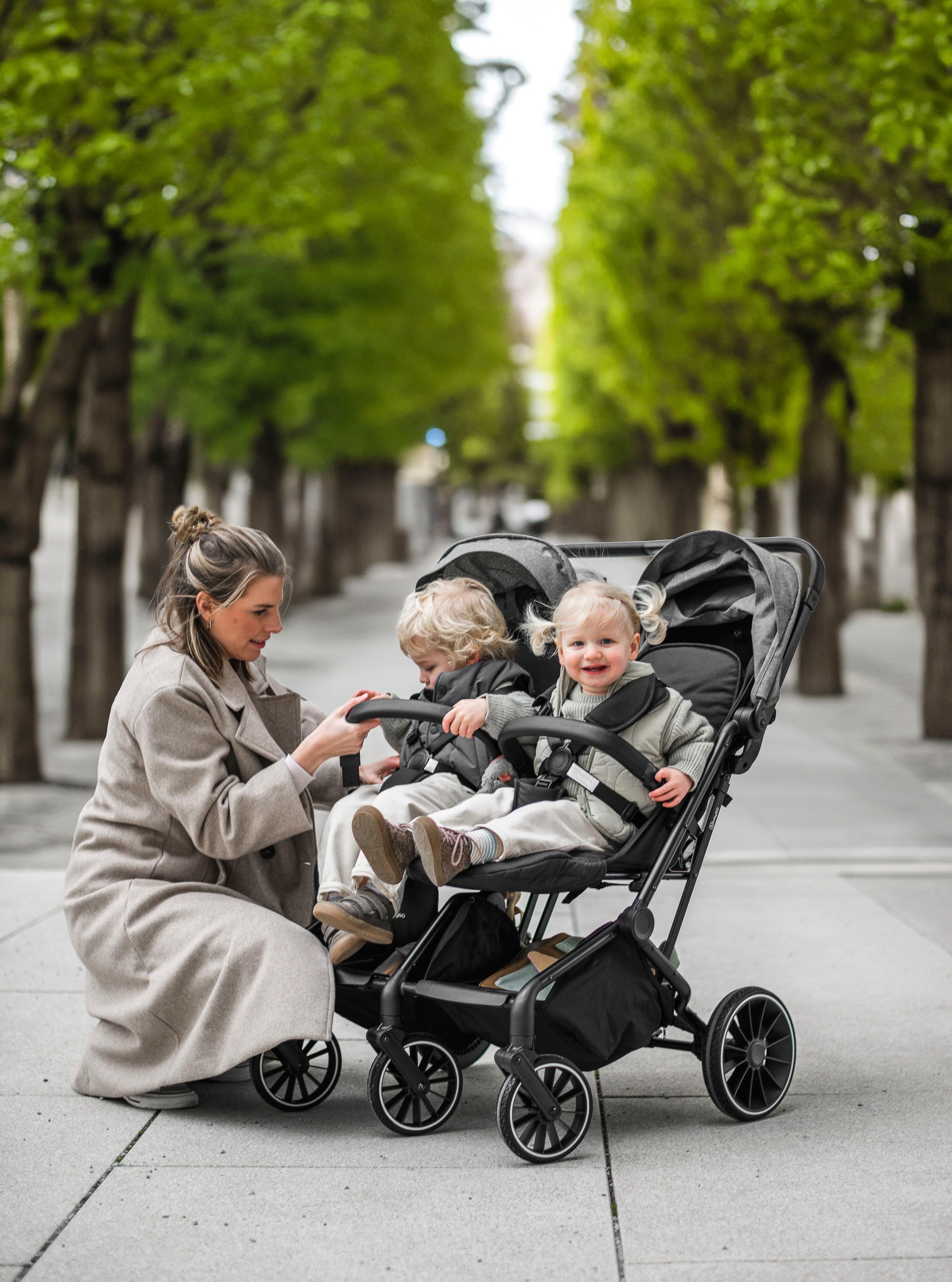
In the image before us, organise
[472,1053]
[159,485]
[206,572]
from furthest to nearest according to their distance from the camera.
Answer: [159,485] → [472,1053] → [206,572]

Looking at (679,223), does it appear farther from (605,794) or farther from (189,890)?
(189,890)

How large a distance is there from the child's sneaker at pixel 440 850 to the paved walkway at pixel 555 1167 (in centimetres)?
76

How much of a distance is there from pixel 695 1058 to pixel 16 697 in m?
7.15

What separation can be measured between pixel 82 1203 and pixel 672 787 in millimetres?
1761

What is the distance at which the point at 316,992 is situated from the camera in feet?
13.1

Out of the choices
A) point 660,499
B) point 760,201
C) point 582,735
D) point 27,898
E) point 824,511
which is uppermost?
point 760,201

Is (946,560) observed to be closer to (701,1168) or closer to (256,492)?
(701,1168)

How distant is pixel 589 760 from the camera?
13.6ft

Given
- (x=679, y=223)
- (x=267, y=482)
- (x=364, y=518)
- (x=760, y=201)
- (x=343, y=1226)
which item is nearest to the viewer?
(x=343, y=1226)

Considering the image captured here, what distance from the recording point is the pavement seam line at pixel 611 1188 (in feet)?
10.9

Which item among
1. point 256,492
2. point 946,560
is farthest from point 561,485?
point 946,560

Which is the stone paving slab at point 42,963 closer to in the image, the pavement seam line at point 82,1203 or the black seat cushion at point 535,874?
the pavement seam line at point 82,1203

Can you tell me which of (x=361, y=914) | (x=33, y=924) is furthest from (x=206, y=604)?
(x=33, y=924)

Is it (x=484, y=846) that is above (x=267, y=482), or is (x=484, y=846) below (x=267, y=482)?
below
